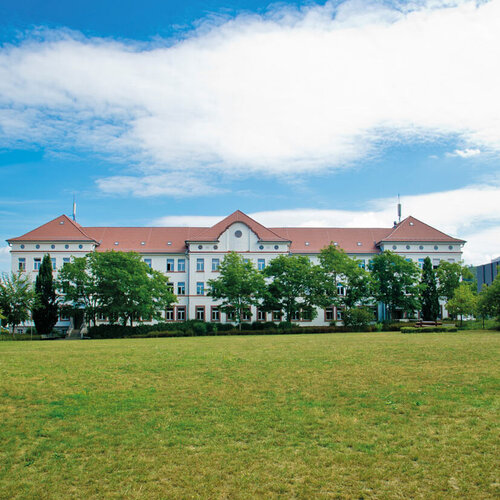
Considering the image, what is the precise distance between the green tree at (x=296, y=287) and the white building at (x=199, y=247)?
259 inches

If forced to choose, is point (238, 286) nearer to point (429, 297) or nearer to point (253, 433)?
point (429, 297)

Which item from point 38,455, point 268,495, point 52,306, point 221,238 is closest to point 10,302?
point 52,306

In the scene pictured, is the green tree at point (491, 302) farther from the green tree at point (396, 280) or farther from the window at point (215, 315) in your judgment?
the window at point (215, 315)

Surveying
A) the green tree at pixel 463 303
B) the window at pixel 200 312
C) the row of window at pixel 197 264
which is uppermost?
the row of window at pixel 197 264

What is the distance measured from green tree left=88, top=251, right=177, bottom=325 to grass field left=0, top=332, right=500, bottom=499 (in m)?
28.7

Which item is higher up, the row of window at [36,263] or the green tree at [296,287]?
the row of window at [36,263]

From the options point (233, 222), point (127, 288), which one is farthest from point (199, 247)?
point (127, 288)

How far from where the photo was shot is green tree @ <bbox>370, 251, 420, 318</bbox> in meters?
49.2

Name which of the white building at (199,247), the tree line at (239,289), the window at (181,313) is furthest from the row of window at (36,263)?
the window at (181,313)

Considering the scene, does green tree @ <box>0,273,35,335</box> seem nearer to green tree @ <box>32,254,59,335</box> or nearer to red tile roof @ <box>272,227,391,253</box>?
green tree @ <box>32,254,59,335</box>

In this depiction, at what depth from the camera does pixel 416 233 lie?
193 feet

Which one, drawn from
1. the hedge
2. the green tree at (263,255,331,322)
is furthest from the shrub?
the hedge

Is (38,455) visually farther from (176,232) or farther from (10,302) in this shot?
(176,232)

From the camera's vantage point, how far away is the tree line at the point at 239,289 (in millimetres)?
43219
